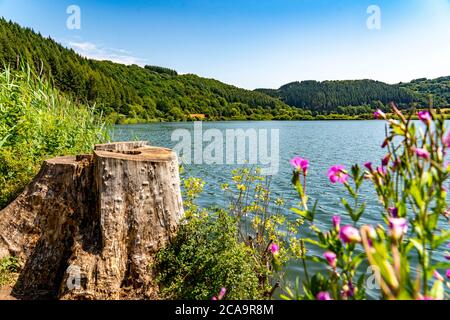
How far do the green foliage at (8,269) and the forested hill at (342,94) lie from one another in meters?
121

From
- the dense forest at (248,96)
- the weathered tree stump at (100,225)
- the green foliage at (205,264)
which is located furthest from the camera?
the dense forest at (248,96)

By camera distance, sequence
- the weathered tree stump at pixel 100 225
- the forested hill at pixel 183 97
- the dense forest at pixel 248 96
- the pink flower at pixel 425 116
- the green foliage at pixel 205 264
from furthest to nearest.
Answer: the dense forest at pixel 248 96 → the forested hill at pixel 183 97 → the weathered tree stump at pixel 100 225 → the green foliage at pixel 205 264 → the pink flower at pixel 425 116

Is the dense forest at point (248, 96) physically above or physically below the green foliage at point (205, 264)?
above

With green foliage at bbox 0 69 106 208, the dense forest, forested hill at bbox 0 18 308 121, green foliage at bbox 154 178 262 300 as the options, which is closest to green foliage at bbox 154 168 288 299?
green foliage at bbox 154 178 262 300

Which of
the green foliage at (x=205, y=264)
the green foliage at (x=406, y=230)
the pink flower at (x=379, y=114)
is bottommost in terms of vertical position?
the green foliage at (x=205, y=264)

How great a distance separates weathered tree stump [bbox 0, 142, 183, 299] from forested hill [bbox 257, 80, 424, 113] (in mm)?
120593

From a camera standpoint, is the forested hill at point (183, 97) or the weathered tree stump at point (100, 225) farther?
the forested hill at point (183, 97)

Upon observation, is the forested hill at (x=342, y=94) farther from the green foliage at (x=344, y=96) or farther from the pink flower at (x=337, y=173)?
the pink flower at (x=337, y=173)

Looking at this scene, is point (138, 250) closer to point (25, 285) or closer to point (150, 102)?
point (25, 285)

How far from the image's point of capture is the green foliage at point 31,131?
579 centimetres

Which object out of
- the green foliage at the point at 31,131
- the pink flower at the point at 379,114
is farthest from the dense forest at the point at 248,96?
the pink flower at the point at 379,114

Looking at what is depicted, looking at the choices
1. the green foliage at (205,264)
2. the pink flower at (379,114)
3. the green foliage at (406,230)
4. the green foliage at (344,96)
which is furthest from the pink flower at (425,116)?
the green foliage at (344,96)

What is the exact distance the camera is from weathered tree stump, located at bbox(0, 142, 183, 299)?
3904 mm

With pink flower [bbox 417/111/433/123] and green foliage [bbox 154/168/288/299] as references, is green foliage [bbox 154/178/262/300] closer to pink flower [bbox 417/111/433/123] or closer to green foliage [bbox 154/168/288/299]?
green foliage [bbox 154/168/288/299]
